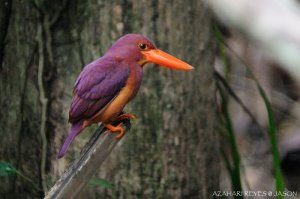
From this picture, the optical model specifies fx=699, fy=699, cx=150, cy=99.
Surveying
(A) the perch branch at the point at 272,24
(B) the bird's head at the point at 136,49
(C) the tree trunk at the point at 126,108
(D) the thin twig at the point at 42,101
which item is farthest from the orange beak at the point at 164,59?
(D) the thin twig at the point at 42,101

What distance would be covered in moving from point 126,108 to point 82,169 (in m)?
1.31

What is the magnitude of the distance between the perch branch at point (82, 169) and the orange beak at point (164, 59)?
213 millimetres

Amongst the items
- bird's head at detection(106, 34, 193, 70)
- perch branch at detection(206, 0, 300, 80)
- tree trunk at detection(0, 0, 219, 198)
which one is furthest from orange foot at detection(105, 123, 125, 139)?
tree trunk at detection(0, 0, 219, 198)

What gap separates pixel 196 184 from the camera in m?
2.90

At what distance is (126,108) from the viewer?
2.69m

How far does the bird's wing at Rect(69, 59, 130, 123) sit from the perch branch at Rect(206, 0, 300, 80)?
0.88 ft

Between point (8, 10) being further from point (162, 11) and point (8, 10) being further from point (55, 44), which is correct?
point (162, 11)

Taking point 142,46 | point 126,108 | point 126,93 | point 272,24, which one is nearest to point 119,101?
point 126,93

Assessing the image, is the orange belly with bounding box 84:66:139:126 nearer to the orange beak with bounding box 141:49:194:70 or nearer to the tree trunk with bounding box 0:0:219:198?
the orange beak with bounding box 141:49:194:70

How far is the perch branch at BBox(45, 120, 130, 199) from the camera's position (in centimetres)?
136

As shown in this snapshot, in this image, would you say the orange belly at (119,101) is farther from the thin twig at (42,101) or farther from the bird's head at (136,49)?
the thin twig at (42,101)

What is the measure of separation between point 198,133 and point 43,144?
2.07 feet

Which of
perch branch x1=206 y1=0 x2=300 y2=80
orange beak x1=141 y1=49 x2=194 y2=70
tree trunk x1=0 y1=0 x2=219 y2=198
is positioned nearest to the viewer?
perch branch x1=206 y1=0 x2=300 y2=80

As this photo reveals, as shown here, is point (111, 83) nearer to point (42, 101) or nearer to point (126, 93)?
point (126, 93)
